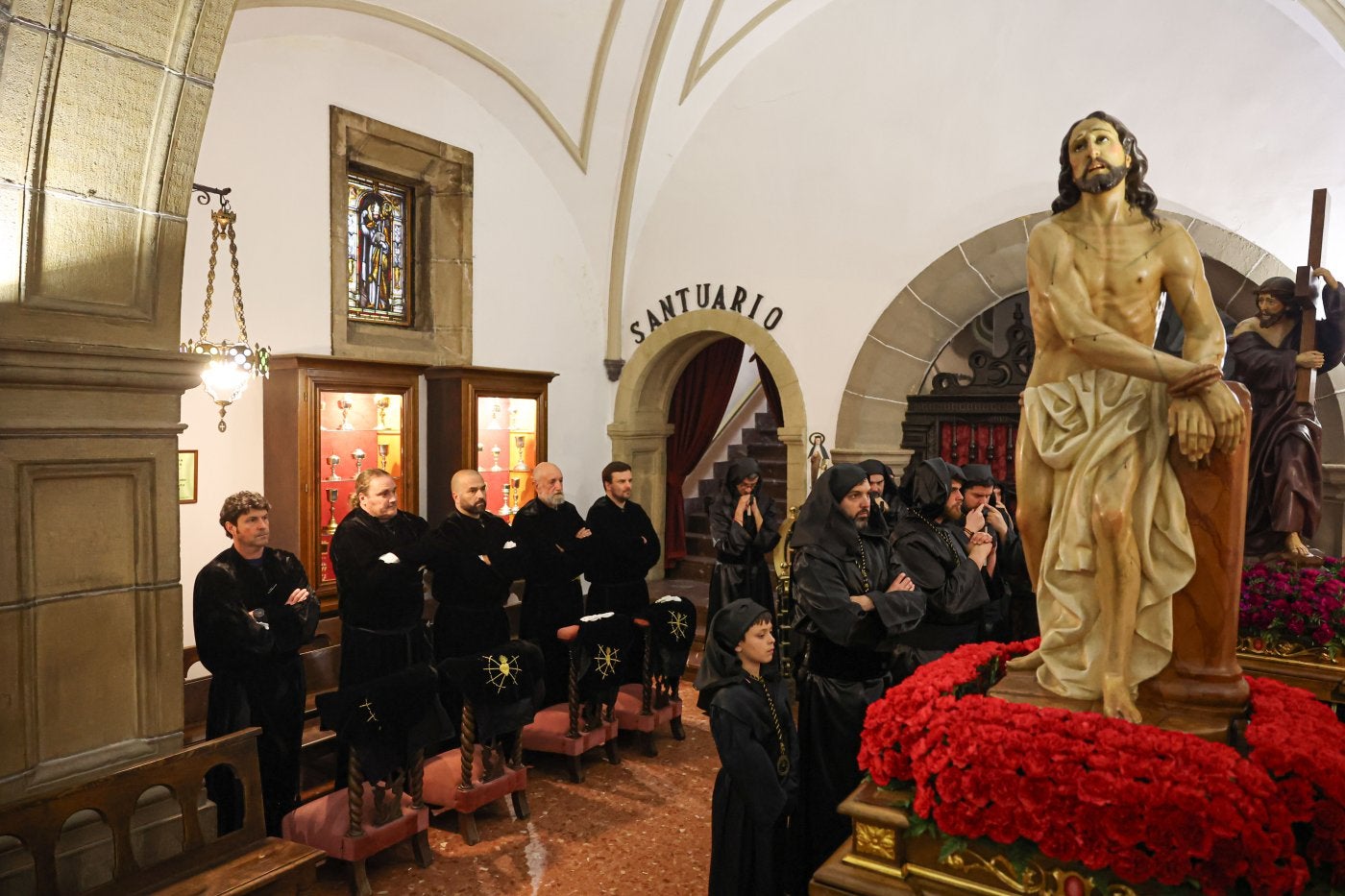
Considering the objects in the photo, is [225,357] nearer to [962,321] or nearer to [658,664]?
[658,664]

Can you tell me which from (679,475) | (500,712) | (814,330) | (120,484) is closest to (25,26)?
(120,484)

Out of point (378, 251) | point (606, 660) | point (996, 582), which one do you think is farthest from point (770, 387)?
point (606, 660)

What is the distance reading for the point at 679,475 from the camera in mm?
10039

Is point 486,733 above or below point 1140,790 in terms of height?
below

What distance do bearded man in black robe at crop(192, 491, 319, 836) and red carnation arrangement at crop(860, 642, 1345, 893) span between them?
116 inches

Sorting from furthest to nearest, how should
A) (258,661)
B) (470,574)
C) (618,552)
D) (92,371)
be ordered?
(618,552) → (470,574) → (258,661) → (92,371)

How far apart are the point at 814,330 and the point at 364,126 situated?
4000 millimetres

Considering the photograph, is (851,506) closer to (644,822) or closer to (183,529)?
(644,822)

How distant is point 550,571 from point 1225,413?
4.30 meters

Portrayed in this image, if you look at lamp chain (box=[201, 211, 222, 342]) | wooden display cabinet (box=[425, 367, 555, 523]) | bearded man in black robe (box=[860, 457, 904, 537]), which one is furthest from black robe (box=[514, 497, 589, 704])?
lamp chain (box=[201, 211, 222, 342])

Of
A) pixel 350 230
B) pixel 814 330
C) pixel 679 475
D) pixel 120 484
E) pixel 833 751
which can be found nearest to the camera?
pixel 120 484

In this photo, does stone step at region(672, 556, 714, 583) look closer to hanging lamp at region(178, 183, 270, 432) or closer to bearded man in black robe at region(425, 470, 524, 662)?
bearded man in black robe at region(425, 470, 524, 662)

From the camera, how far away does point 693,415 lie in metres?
9.97

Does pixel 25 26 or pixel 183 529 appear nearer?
pixel 25 26
